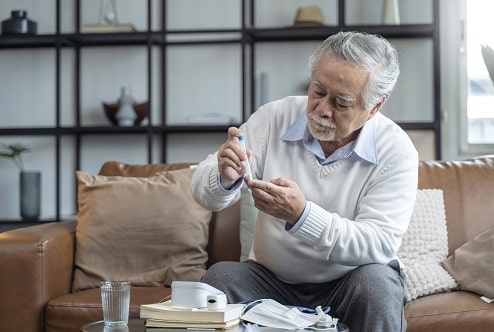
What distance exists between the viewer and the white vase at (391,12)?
439 centimetres

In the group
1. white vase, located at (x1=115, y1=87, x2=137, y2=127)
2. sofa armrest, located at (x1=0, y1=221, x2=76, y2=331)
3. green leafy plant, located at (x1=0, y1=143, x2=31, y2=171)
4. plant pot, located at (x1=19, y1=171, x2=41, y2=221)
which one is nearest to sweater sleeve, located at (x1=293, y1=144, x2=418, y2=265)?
sofa armrest, located at (x1=0, y1=221, x2=76, y2=331)

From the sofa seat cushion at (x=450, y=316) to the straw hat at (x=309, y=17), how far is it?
234cm

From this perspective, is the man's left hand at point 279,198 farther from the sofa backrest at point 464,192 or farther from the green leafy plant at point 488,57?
the green leafy plant at point 488,57

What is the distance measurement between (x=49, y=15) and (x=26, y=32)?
265 millimetres

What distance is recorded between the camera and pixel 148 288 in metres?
2.79

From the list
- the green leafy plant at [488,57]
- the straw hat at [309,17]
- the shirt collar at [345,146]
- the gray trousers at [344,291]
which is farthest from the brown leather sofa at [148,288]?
the straw hat at [309,17]

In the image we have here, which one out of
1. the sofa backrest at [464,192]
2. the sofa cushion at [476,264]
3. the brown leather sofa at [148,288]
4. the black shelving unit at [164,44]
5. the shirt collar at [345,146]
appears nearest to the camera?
the shirt collar at [345,146]

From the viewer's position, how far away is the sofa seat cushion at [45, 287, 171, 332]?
2.58m

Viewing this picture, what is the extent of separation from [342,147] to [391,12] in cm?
224

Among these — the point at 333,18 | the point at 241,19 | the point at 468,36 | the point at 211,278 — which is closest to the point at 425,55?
the point at 468,36

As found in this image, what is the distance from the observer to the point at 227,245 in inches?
119

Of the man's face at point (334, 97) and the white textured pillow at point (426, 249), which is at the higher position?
the man's face at point (334, 97)

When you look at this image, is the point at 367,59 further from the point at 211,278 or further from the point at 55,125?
the point at 55,125

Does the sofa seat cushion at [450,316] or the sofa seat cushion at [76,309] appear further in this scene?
the sofa seat cushion at [76,309]
